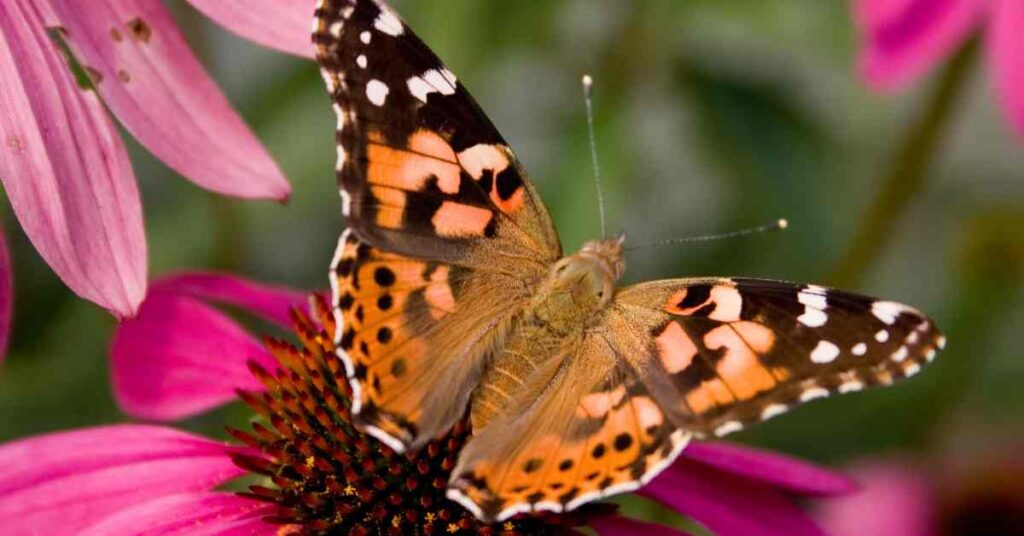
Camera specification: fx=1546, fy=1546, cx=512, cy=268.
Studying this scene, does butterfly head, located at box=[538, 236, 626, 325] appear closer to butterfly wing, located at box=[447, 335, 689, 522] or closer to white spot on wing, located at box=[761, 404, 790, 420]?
butterfly wing, located at box=[447, 335, 689, 522]

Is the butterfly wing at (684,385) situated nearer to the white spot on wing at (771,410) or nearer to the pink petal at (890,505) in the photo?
the white spot on wing at (771,410)

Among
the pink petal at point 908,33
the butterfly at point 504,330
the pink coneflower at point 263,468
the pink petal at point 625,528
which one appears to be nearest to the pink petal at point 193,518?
the pink coneflower at point 263,468

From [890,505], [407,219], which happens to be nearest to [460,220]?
[407,219]

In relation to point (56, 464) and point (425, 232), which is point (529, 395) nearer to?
point (425, 232)

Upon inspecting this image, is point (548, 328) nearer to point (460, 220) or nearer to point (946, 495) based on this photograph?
point (460, 220)

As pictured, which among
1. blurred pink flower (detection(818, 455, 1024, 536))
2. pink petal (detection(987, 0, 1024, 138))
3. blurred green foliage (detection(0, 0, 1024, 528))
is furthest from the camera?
blurred pink flower (detection(818, 455, 1024, 536))

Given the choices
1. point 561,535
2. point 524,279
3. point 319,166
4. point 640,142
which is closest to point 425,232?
point 524,279

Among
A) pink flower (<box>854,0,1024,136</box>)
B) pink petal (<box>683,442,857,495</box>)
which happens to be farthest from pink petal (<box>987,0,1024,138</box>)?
pink petal (<box>683,442,857,495</box>)
